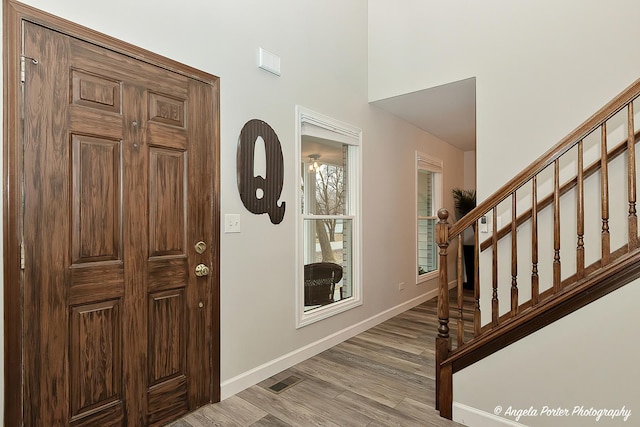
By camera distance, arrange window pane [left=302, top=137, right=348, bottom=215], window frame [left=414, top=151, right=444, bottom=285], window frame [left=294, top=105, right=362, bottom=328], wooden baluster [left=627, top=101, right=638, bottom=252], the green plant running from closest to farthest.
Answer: wooden baluster [left=627, top=101, right=638, bottom=252] < window frame [left=294, top=105, right=362, bottom=328] < window pane [left=302, top=137, right=348, bottom=215] < window frame [left=414, top=151, right=444, bottom=285] < the green plant

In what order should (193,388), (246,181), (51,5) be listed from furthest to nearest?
(246,181) < (193,388) < (51,5)

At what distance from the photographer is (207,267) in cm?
232

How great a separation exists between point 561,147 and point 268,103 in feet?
6.47

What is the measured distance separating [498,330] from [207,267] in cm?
183

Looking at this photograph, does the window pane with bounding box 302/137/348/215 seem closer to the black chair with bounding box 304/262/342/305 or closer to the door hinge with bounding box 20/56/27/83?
the black chair with bounding box 304/262/342/305

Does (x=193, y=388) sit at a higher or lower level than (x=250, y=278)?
lower

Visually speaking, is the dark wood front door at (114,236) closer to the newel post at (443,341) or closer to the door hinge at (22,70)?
the door hinge at (22,70)

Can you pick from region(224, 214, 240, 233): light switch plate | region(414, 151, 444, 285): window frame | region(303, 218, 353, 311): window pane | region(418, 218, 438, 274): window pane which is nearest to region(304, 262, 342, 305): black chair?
region(303, 218, 353, 311): window pane

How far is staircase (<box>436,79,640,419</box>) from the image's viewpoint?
172 centimetres

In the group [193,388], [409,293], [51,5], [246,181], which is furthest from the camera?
[409,293]

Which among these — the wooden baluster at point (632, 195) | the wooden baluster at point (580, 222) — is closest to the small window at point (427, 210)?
the wooden baluster at point (580, 222)

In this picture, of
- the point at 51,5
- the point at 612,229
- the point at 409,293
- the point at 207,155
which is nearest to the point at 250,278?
the point at 207,155

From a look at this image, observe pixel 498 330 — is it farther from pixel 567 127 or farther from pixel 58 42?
pixel 58 42

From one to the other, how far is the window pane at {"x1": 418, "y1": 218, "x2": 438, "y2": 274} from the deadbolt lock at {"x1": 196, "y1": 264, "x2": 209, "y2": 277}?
3.68 meters
